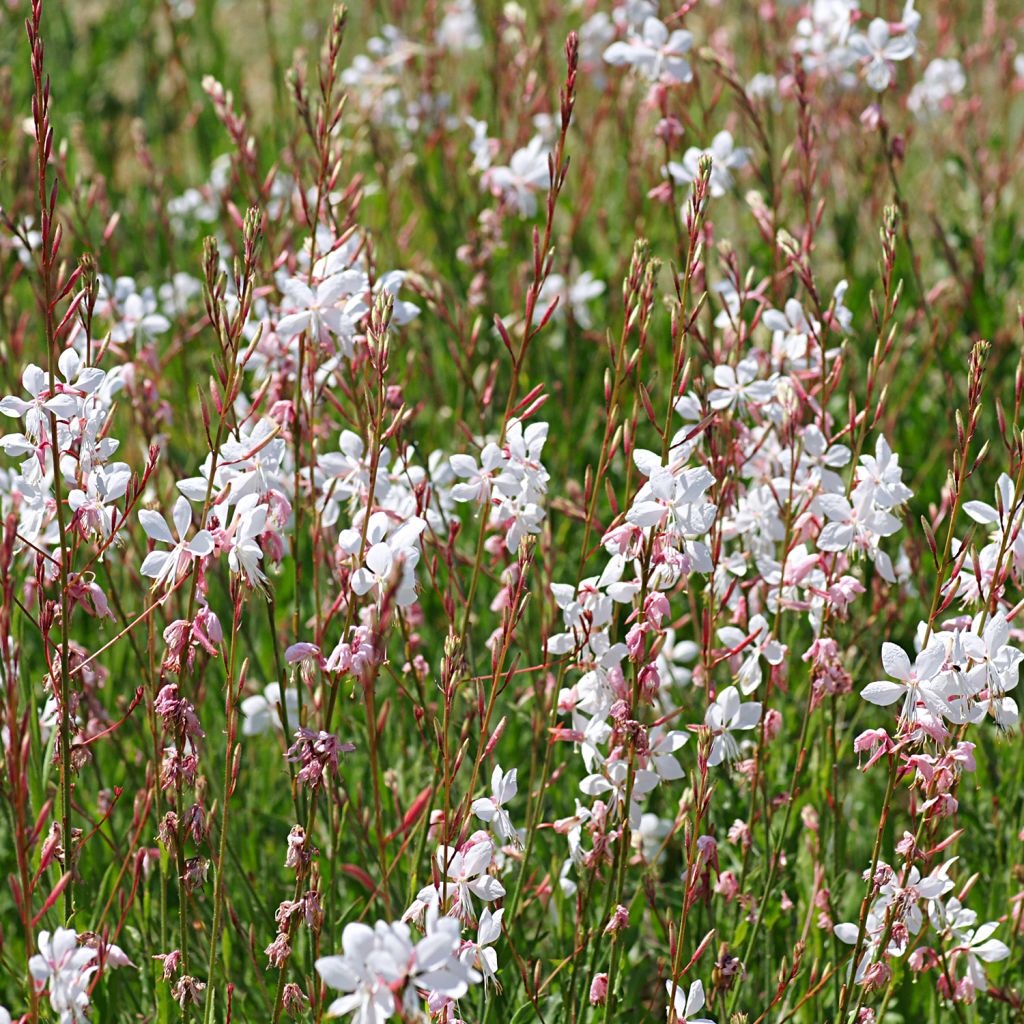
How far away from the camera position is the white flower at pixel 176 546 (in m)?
1.55

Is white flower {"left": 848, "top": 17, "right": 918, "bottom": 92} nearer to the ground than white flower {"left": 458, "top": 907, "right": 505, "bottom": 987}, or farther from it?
farther from it

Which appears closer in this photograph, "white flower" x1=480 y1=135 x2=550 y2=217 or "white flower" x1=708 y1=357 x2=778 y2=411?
"white flower" x1=708 y1=357 x2=778 y2=411

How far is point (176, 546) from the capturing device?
1.63 m

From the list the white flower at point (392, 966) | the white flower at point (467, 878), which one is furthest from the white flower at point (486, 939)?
the white flower at point (392, 966)

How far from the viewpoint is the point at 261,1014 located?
7.38ft

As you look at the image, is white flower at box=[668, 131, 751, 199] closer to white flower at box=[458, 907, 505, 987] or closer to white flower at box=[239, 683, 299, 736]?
white flower at box=[239, 683, 299, 736]

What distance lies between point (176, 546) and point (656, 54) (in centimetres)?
175

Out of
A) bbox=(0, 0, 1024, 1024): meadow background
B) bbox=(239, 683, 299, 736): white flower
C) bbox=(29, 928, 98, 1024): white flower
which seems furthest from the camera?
bbox=(239, 683, 299, 736): white flower

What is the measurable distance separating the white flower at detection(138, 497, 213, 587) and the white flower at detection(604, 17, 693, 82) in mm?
1646

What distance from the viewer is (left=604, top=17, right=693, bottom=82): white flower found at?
279 cm

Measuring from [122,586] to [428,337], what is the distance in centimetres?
161

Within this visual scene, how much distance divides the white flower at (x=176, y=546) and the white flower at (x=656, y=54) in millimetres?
1646

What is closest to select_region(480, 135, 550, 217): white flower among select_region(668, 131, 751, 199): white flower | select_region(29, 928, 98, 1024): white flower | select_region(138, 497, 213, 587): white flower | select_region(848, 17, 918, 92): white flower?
select_region(668, 131, 751, 199): white flower

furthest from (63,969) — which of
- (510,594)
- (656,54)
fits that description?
(656,54)
